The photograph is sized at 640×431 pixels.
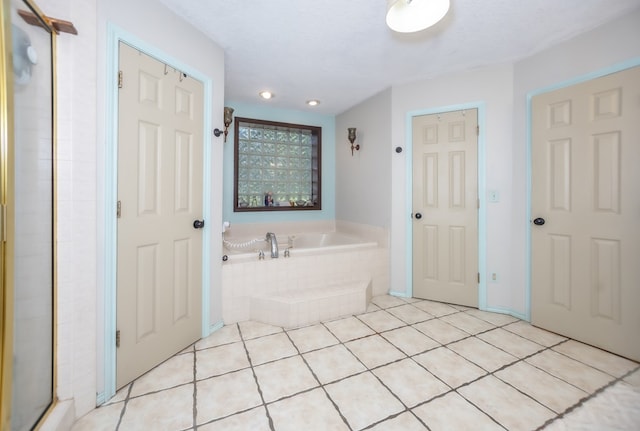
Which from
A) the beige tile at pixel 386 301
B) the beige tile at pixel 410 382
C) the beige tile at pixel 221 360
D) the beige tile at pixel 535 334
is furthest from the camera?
the beige tile at pixel 386 301

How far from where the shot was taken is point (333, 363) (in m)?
1.74

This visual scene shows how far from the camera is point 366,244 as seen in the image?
3080 millimetres

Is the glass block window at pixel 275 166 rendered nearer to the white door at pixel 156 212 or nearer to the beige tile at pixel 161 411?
the white door at pixel 156 212

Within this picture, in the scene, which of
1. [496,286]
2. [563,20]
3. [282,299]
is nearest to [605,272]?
[496,286]

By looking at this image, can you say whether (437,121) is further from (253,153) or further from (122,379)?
(122,379)

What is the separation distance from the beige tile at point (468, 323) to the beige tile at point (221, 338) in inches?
69.3

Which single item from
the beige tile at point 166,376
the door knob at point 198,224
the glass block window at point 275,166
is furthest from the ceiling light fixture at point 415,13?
the glass block window at point 275,166

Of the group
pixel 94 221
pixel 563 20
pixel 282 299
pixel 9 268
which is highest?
pixel 563 20

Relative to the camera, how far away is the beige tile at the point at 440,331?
206 centimetres

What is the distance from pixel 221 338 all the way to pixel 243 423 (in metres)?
0.88

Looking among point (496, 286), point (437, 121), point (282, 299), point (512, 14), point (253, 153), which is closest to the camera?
point (512, 14)

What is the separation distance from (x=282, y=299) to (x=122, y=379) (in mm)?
1132

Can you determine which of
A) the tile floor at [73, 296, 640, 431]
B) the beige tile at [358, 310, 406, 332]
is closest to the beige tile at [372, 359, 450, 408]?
the tile floor at [73, 296, 640, 431]

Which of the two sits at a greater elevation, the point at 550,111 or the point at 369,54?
the point at 369,54
